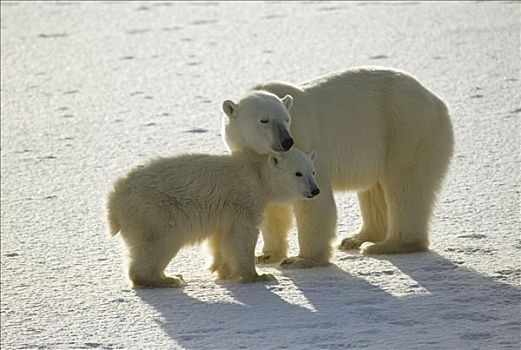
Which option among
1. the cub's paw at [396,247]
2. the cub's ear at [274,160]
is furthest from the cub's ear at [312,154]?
the cub's paw at [396,247]

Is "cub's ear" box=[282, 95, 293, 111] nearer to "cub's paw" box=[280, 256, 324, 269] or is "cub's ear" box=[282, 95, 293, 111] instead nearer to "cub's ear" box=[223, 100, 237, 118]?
"cub's ear" box=[223, 100, 237, 118]

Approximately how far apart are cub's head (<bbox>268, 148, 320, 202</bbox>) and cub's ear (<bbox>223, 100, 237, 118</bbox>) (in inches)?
9.1

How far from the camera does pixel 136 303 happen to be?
5406mm

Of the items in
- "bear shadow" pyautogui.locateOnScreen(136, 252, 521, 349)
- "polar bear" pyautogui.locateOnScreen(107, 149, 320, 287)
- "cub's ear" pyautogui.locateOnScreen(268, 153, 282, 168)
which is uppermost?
"cub's ear" pyautogui.locateOnScreen(268, 153, 282, 168)

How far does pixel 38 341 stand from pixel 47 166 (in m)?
3.05

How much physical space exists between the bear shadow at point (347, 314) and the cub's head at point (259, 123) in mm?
565

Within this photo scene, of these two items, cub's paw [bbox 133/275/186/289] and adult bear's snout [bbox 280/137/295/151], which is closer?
adult bear's snout [bbox 280/137/295/151]

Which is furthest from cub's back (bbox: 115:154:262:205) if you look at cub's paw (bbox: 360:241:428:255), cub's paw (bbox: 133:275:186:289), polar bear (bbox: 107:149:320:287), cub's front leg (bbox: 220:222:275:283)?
cub's paw (bbox: 360:241:428:255)

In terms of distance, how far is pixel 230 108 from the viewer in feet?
18.4

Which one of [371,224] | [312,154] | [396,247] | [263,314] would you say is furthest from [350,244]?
[263,314]

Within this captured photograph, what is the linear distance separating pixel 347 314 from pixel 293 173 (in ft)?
2.60

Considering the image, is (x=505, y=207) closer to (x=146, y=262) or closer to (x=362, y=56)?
(x=146, y=262)

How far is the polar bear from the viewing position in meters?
5.54

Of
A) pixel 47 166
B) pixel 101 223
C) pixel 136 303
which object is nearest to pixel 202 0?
pixel 47 166
